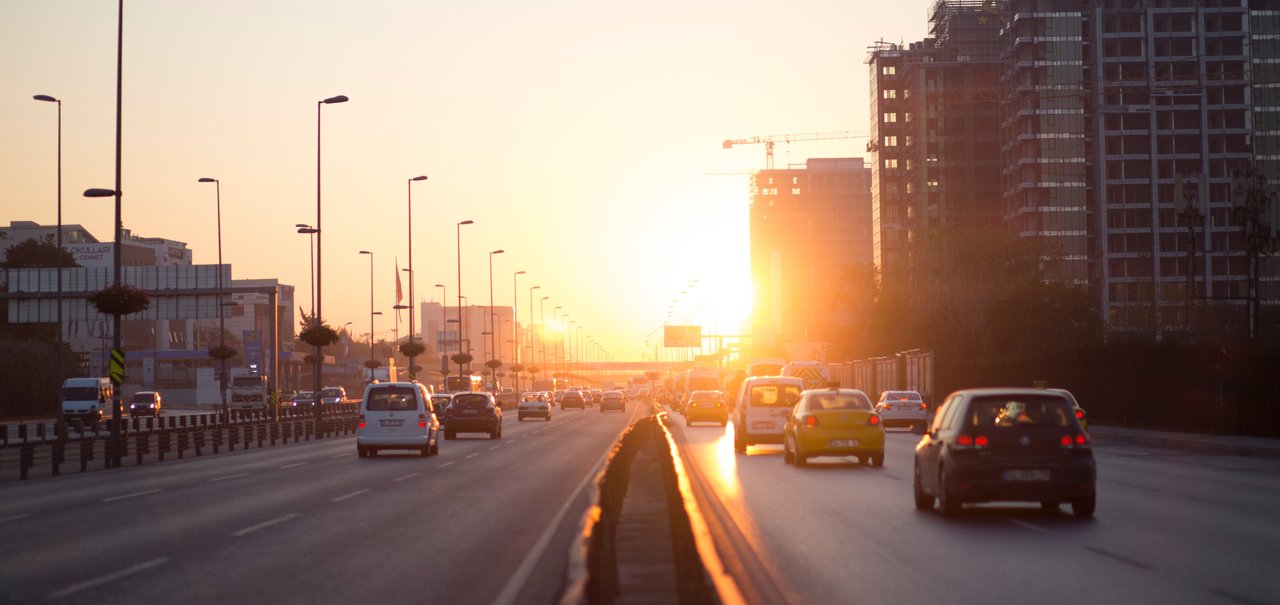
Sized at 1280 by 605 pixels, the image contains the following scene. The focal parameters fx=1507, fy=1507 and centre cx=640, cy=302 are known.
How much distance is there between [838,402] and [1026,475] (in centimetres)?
1284

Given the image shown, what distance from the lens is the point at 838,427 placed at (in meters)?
30.2

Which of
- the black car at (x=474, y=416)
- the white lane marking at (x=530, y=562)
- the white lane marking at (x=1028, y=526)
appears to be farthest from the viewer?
the black car at (x=474, y=416)

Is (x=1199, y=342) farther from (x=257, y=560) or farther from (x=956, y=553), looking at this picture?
(x=257, y=560)

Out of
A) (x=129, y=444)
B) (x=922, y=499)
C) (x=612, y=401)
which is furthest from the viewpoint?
(x=612, y=401)

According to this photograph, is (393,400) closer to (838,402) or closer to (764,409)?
(764,409)

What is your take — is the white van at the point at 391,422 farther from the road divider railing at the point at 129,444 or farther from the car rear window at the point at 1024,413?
the car rear window at the point at 1024,413

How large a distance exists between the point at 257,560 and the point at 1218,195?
148 m

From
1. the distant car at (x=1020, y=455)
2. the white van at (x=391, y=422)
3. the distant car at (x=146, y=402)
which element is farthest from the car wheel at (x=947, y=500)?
the distant car at (x=146, y=402)

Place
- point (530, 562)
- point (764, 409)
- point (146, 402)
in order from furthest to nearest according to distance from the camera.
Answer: point (146, 402)
point (764, 409)
point (530, 562)

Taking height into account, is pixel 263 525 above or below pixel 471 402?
below

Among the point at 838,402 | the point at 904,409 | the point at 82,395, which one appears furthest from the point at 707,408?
the point at 838,402

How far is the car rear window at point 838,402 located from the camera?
30.6 meters

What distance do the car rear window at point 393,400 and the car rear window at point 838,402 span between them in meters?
12.7

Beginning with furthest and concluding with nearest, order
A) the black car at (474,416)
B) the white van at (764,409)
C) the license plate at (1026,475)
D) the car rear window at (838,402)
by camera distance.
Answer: the black car at (474,416), the white van at (764,409), the car rear window at (838,402), the license plate at (1026,475)
